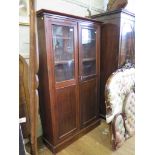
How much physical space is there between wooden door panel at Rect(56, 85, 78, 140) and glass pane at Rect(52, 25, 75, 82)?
19cm

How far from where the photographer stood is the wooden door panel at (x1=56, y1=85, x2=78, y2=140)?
7.00ft

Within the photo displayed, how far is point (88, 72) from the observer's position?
2604 millimetres

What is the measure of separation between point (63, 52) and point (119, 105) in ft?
3.63

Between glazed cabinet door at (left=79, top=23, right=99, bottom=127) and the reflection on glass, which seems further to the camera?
the reflection on glass

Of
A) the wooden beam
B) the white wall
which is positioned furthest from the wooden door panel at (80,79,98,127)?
the white wall

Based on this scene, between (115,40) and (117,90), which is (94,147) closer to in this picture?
(117,90)

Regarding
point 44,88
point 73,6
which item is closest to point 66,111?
point 44,88

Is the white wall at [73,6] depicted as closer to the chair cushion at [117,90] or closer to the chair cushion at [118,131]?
the chair cushion at [117,90]

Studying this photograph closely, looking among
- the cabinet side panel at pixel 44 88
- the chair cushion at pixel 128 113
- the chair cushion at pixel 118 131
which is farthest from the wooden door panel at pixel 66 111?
the chair cushion at pixel 128 113

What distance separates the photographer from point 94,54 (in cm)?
268

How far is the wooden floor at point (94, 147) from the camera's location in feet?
7.12

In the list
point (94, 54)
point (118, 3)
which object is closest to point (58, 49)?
point (94, 54)

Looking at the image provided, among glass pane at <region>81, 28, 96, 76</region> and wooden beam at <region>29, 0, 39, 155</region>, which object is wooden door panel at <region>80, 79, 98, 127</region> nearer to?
glass pane at <region>81, 28, 96, 76</region>
